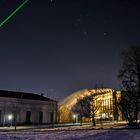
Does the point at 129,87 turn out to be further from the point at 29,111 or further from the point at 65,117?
the point at 65,117

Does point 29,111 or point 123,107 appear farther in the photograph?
point 29,111

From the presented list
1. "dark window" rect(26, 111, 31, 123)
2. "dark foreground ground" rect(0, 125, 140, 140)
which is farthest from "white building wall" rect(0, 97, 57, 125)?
"dark foreground ground" rect(0, 125, 140, 140)

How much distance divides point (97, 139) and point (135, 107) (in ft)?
68.9

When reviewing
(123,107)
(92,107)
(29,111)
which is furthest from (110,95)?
(123,107)

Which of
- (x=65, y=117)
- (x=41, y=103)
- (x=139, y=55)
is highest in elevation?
(x=139, y=55)

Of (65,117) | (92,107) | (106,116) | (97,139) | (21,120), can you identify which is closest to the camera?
(97,139)

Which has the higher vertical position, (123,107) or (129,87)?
(129,87)

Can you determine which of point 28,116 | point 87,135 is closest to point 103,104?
point 28,116

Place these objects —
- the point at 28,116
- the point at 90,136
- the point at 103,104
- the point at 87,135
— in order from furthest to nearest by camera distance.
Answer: the point at 103,104 → the point at 28,116 → the point at 87,135 → the point at 90,136

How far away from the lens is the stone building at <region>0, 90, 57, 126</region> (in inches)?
2408

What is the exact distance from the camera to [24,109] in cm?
6562

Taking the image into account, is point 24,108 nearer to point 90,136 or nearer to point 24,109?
point 24,109

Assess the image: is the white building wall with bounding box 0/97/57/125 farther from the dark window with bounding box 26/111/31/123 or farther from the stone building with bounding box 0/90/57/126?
the dark window with bounding box 26/111/31/123

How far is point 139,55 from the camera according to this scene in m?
35.6
